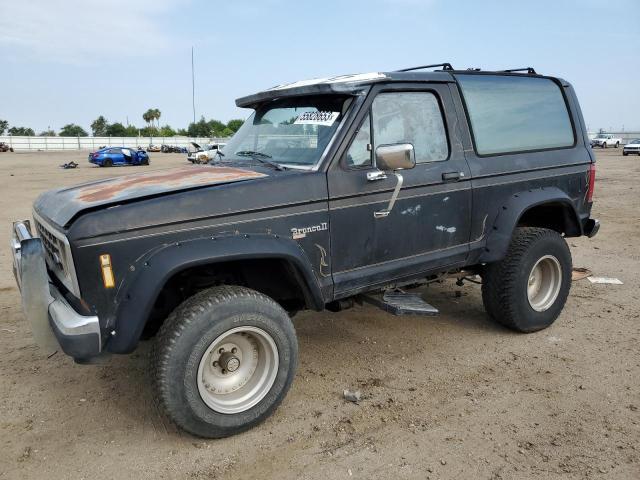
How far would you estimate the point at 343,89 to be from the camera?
349 centimetres

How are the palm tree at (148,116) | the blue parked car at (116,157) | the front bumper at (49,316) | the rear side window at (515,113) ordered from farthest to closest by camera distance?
the palm tree at (148,116)
the blue parked car at (116,157)
the rear side window at (515,113)
the front bumper at (49,316)

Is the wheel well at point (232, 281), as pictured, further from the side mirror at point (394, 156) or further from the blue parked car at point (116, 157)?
the blue parked car at point (116, 157)

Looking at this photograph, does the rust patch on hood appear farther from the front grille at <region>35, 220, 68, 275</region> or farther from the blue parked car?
the blue parked car

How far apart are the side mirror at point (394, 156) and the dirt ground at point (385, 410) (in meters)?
1.59

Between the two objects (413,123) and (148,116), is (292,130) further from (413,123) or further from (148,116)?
(148,116)

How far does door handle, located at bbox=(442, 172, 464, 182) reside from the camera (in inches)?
153

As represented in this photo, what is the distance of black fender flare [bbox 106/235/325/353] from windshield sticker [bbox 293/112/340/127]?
1.07 meters

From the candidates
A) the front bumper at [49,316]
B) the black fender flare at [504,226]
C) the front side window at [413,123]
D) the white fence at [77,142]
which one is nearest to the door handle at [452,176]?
the front side window at [413,123]

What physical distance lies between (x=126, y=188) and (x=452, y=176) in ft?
7.58

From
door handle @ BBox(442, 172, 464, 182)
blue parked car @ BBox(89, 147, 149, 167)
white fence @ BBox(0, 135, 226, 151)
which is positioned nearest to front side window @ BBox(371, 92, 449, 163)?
door handle @ BBox(442, 172, 464, 182)

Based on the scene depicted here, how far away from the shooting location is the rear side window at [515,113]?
4.21m

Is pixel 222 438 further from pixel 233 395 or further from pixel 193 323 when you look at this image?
pixel 193 323

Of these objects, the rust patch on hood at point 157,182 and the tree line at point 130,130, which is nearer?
the rust patch on hood at point 157,182

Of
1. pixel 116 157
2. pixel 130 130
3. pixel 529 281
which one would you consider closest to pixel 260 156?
pixel 529 281
